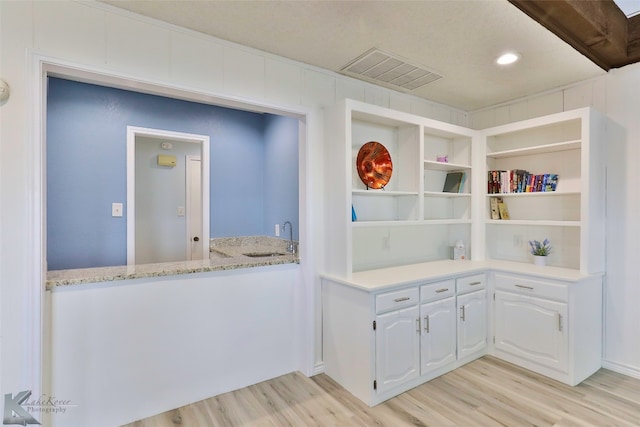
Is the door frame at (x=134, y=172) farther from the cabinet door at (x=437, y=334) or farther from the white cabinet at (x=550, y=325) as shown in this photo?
the white cabinet at (x=550, y=325)

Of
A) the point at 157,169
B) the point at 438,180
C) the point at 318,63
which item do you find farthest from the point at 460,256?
the point at 157,169

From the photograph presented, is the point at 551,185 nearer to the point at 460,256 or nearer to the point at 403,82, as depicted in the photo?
the point at 460,256

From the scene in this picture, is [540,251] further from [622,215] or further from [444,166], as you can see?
[444,166]

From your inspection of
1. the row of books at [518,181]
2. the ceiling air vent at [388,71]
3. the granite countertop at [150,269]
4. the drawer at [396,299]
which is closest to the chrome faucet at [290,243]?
the granite countertop at [150,269]

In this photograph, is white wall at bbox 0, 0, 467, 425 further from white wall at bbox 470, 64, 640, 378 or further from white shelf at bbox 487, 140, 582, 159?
white wall at bbox 470, 64, 640, 378

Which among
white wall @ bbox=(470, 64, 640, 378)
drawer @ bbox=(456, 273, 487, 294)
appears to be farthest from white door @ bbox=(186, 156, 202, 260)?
white wall @ bbox=(470, 64, 640, 378)

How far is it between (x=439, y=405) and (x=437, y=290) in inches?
31.4

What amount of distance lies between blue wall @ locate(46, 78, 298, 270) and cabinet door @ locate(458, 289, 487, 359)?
182cm

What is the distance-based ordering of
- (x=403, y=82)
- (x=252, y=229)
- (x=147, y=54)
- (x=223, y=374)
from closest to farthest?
(x=147, y=54) → (x=223, y=374) → (x=403, y=82) → (x=252, y=229)

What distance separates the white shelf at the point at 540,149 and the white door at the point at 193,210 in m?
3.55

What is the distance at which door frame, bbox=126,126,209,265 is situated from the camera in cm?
320

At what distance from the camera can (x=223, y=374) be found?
234cm

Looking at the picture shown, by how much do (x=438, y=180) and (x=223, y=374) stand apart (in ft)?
8.90

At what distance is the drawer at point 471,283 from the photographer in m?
2.78
